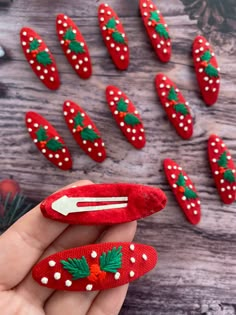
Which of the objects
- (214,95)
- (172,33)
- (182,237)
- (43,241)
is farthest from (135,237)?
(172,33)

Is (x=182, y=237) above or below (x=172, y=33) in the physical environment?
below

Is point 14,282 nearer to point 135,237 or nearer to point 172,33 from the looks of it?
point 135,237

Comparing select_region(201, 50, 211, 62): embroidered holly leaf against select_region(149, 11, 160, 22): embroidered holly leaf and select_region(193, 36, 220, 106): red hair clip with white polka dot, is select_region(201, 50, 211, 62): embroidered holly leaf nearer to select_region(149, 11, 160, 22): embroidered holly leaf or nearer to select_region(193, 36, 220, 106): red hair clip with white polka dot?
select_region(193, 36, 220, 106): red hair clip with white polka dot

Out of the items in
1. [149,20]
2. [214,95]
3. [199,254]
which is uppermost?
[149,20]

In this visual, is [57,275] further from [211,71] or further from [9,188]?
[211,71]

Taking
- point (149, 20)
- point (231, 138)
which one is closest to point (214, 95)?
point (231, 138)

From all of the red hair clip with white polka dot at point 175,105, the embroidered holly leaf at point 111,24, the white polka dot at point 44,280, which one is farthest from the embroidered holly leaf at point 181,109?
the white polka dot at point 44,280

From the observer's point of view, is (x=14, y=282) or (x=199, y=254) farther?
(x=199, y=254)
